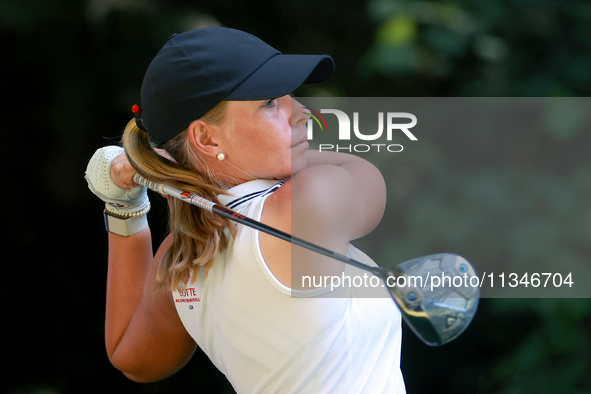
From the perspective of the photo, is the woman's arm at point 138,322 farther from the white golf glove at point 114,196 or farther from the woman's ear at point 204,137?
the woman's ear at point 204,137

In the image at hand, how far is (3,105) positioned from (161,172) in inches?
34.5

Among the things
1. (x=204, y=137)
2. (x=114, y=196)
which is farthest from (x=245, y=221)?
(x=114, y=196)

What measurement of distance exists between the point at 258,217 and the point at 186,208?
0.12 m

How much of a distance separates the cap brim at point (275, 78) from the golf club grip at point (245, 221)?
0.14 metres

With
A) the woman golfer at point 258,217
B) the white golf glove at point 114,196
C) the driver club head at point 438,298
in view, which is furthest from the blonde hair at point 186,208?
the driver club head at point 438,298

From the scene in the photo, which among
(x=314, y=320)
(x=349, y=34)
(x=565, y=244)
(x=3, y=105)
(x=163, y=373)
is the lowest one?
(x=163, y=373)

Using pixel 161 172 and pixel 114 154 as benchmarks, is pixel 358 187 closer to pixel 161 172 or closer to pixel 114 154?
pixel 161 172

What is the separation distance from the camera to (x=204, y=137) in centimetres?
77

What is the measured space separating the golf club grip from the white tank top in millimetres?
41

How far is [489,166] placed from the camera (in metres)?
1.28

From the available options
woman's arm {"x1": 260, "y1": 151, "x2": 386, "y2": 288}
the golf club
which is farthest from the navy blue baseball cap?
the golf club

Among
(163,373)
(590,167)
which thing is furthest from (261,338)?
(590,167)

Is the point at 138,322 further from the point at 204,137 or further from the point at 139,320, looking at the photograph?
the point at 204,137

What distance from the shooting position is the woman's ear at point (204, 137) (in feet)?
2.50
